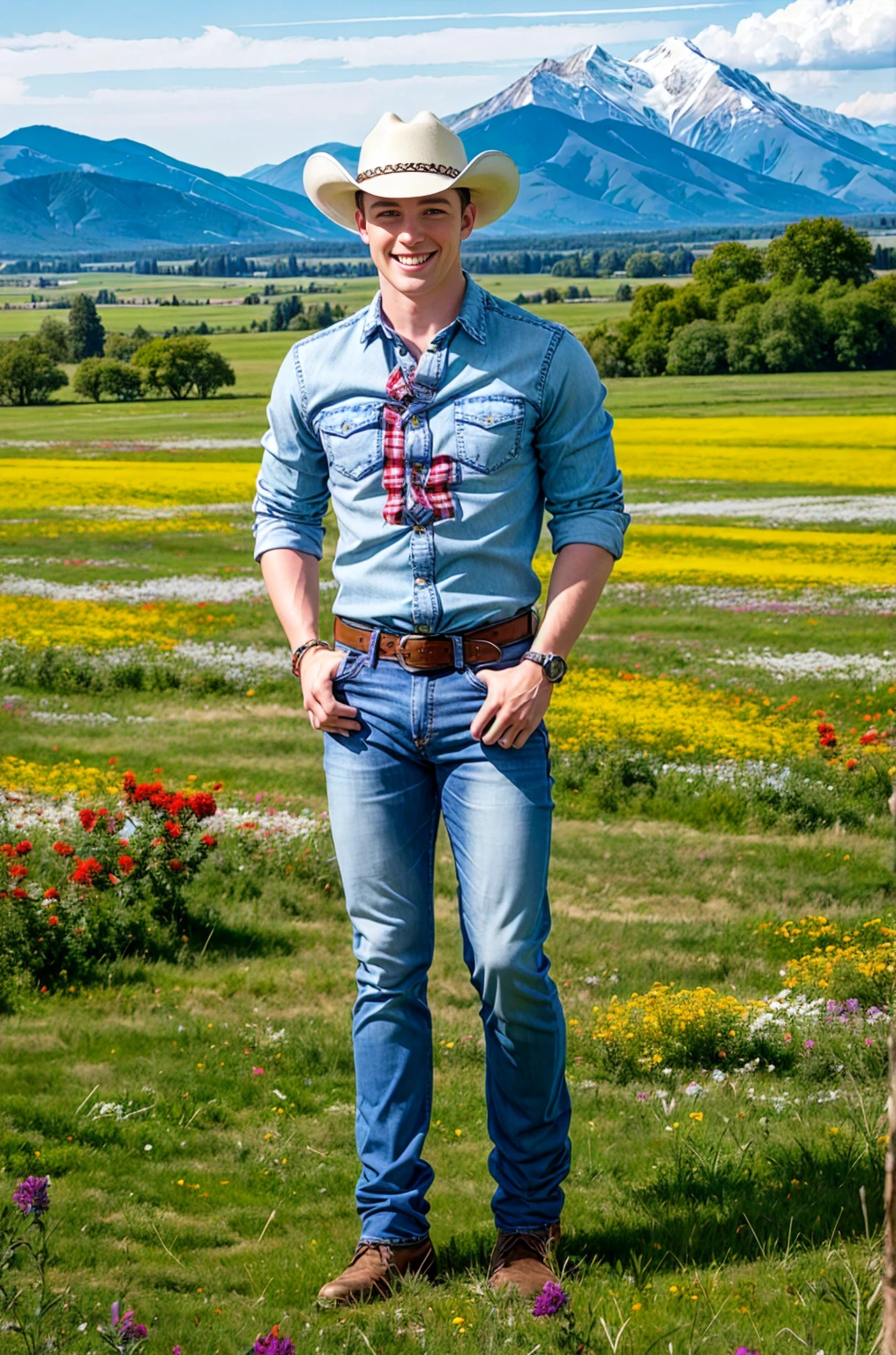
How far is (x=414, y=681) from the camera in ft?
13.0

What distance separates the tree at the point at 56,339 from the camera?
128250 mm

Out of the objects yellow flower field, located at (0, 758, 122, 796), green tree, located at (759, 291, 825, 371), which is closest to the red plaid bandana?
yellow flower field, located at (0, 758, 122, 796)

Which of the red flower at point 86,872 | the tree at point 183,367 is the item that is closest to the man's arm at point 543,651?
the red flower at point 86,872

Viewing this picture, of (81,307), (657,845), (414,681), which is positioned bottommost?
(657,845)

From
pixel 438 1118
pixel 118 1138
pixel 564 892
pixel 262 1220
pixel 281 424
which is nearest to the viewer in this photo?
pixel 281 424

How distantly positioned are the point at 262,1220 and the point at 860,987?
3508 mm

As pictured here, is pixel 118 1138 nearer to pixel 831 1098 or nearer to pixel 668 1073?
pixel 668 1073

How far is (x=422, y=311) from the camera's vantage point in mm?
3988

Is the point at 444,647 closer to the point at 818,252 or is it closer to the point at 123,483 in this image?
the point at 123,483

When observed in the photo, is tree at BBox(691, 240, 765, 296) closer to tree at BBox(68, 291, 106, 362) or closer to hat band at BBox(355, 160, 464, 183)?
tree at BBox(68, 291, 106, 362)

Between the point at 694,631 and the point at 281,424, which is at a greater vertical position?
the point at 281,424

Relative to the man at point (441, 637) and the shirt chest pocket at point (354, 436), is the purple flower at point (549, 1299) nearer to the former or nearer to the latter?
the man at point (441, 637)

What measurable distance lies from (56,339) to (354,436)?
137365 mm

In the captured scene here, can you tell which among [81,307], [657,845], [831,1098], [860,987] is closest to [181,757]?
[657,845]
